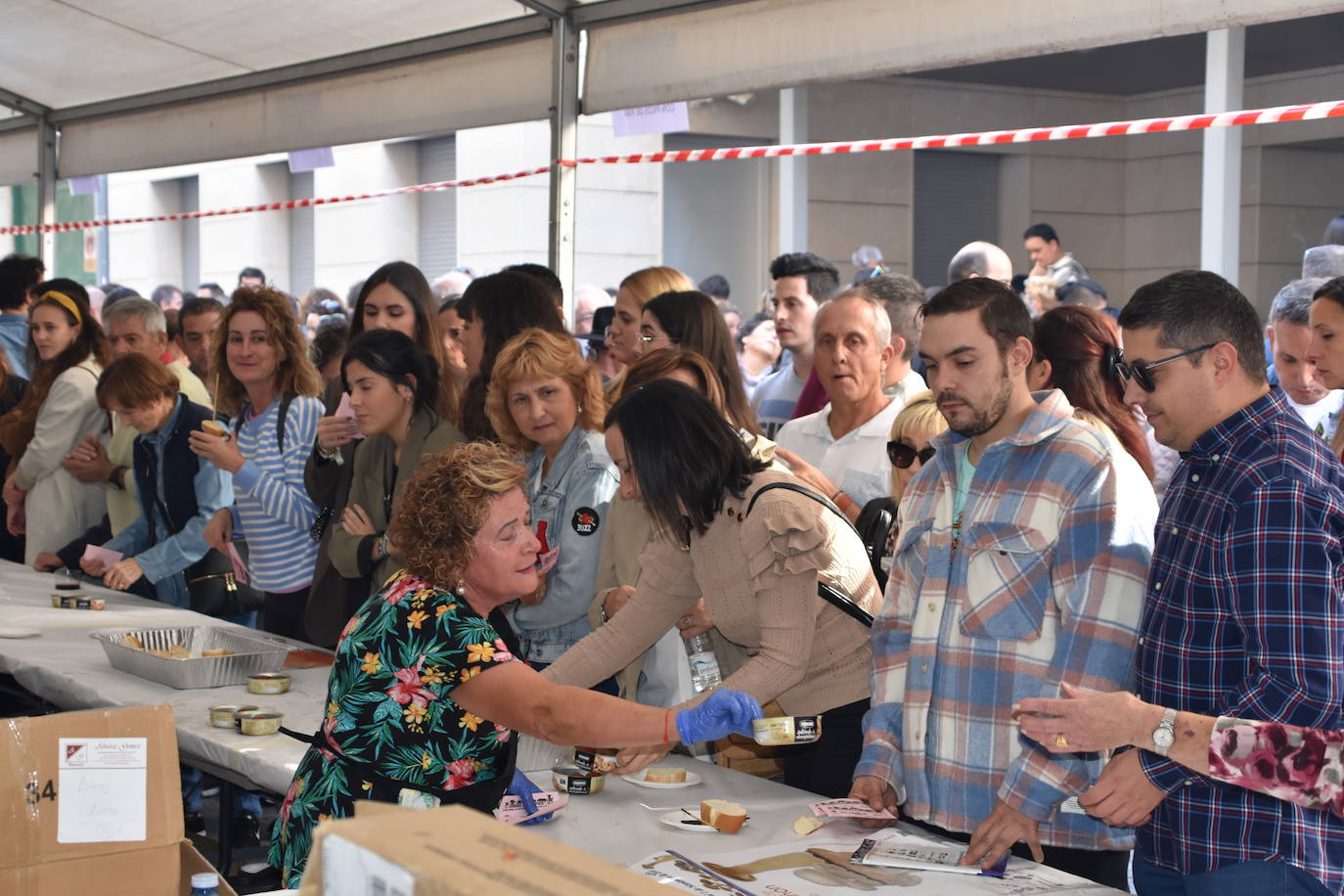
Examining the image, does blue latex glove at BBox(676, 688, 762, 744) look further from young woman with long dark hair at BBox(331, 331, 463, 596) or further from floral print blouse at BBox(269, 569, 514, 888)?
young woman with long dark hair at BBox(331, 331, 463, 596)

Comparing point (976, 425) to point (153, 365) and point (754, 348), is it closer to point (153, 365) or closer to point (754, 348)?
point (153, 365)

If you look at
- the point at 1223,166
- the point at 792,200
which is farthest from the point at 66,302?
the point at 1223,166

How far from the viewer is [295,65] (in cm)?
654

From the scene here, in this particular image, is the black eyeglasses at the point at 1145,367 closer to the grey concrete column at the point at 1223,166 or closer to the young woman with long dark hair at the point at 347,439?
the young woman with long dark hair at the point at 347,439

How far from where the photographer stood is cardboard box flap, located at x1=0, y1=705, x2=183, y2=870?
209 centimetres

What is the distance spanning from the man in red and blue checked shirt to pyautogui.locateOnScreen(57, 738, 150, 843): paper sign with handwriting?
147 centimetres

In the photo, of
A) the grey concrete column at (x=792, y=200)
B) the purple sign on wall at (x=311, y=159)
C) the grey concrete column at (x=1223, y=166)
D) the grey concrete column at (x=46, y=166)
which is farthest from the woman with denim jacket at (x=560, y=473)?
the grey concrete column at (x=792, y=200)

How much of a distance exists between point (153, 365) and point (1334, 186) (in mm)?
12504

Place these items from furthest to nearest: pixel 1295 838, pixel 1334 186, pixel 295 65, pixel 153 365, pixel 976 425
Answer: pixel 1334 186, pixel 295 65, pixel 153 365, pixel 976 425, pixel 1295 838

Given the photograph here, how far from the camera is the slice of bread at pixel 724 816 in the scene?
242 cm

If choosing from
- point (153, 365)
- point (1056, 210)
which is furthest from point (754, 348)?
point (1056, 210)

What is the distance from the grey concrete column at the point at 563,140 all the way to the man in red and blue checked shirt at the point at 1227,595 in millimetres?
3062

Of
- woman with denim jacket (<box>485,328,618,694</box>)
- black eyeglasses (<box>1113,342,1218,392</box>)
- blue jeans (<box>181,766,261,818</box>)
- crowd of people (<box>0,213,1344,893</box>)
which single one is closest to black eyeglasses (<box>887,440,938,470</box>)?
crowd of people (<box>0,213,1344,893</box>)

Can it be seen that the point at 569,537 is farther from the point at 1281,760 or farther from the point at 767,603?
the point at 1281,760
